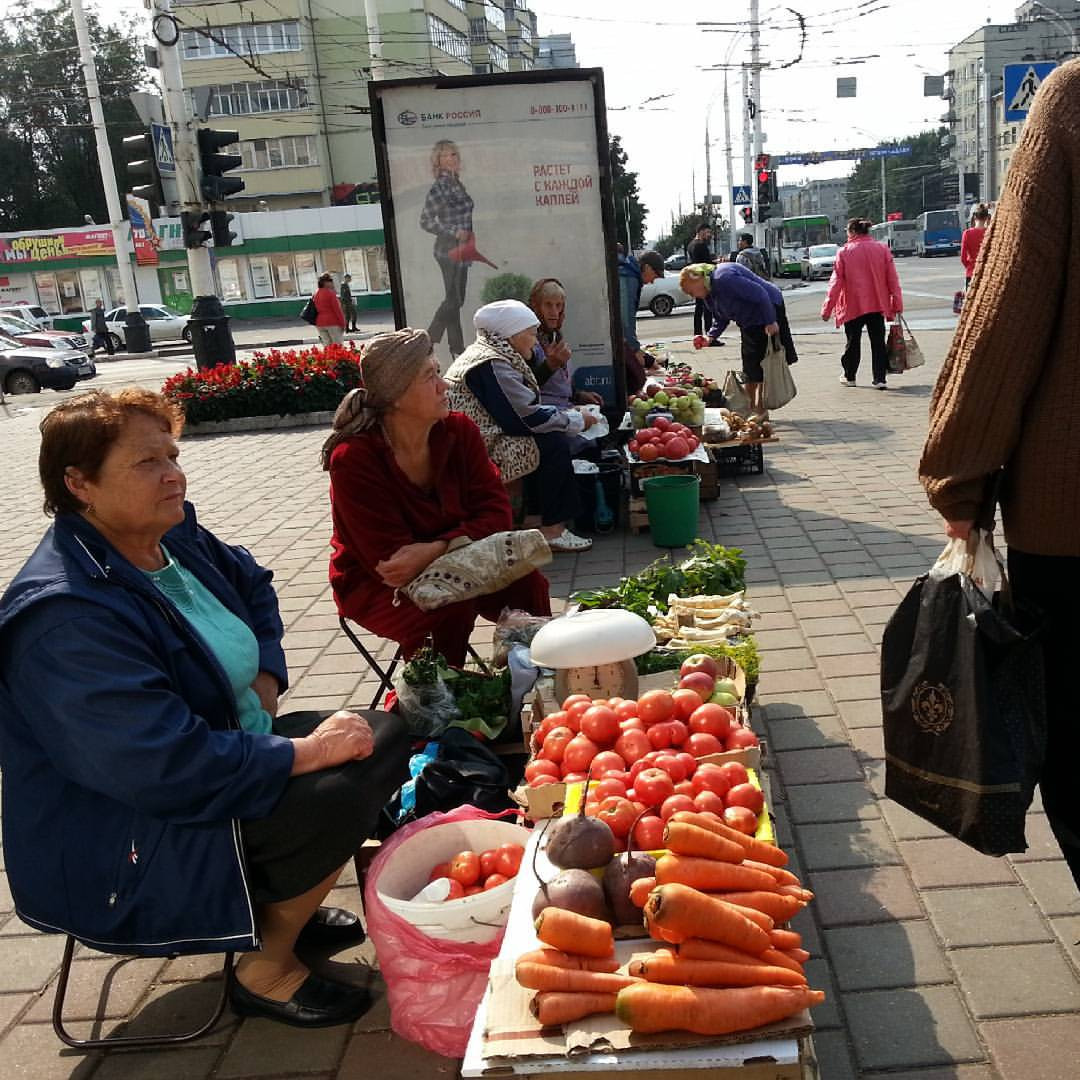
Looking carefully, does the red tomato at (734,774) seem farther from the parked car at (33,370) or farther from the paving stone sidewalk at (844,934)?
the parked car at (33,370)

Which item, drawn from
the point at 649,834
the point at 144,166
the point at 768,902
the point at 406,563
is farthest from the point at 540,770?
the point at 144,166

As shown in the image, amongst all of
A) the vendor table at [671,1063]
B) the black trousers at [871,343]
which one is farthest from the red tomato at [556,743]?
the black trousers at [871,343]

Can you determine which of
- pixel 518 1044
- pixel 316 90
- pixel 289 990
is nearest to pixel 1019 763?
pixel 518 1044

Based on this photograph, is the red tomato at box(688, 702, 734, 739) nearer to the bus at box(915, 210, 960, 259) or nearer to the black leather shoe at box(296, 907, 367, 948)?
the black leather shoe at box(296, 907, 367, 948)

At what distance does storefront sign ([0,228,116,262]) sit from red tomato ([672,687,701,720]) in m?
50.0

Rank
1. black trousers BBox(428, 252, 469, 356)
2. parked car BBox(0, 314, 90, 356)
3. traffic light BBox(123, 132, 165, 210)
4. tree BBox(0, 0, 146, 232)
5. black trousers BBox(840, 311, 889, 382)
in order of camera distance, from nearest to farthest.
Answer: black trousers BBox(428, 252, 469, 356) < black trousers BBox(840, 311, 889, 382) < traffic light BBox(123, 132, 165, 210) < parked car BBox(0, 314, 90, 356) < tree BBox(0, 0, 146, 232)

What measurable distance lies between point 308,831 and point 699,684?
1353 millimetres

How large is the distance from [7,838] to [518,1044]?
1349 millimetres

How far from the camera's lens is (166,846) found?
2602 mm

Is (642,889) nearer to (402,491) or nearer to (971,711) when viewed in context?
(971,711)

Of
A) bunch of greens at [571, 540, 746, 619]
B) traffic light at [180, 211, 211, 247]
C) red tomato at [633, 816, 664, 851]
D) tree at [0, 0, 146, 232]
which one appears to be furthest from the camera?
tree at [0, 0, 146, 232]

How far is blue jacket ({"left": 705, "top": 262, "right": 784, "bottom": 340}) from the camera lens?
1044cm

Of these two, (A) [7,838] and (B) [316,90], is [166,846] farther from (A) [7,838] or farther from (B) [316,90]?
(B) [316,90]

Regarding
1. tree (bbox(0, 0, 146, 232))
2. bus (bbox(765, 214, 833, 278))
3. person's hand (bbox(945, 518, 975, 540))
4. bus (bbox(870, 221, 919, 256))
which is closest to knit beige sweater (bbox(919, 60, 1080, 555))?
person's hand (bbox(945, 518, 975, 540))
